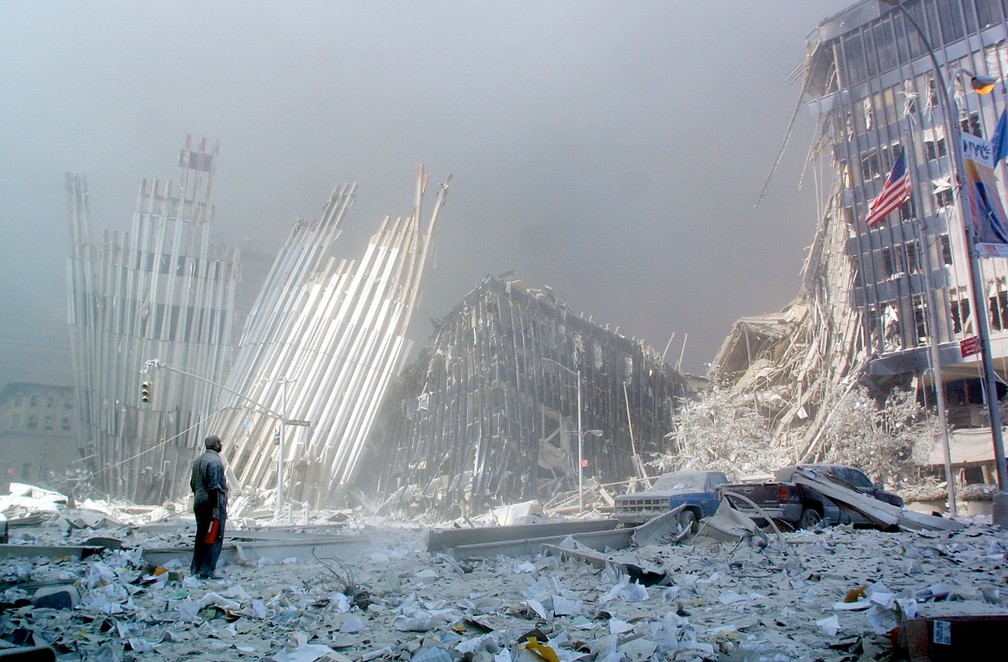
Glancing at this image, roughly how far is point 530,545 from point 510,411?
86.4ft

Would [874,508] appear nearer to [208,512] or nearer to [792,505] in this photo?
[792,505]

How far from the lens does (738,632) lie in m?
5.43

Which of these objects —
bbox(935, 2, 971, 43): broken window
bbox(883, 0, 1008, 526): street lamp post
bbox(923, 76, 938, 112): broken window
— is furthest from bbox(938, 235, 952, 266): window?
bbox(883, 0, 1008, 526): street lamp post

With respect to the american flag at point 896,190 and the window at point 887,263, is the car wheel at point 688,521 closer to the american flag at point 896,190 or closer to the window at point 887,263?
the american flag at point 896,190

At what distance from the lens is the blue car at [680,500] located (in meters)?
13.7

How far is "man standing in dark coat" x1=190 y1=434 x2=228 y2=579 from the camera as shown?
8836mm

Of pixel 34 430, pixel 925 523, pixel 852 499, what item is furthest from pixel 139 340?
pixel 925 523

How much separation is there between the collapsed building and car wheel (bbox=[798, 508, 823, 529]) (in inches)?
794

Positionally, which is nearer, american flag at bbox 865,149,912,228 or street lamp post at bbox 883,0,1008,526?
street lamp post at bbox 883,0,1008,526

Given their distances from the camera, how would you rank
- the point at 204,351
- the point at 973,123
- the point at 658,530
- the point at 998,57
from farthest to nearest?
the point at 204,351, the point at 973,123, the point at 998,57, the point at 658,530

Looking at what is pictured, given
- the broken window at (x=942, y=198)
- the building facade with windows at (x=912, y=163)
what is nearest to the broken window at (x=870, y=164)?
the building facade with windows at (x=912, y=163)

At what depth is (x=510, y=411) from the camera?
37.4 m

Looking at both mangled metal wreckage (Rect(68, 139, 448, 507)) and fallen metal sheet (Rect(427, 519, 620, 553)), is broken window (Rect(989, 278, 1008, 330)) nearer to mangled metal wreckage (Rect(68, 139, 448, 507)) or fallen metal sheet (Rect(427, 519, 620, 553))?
fallen metal sheet (Rect(427, 519, 620, 553))

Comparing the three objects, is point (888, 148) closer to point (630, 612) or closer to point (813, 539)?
point (813, 539)
